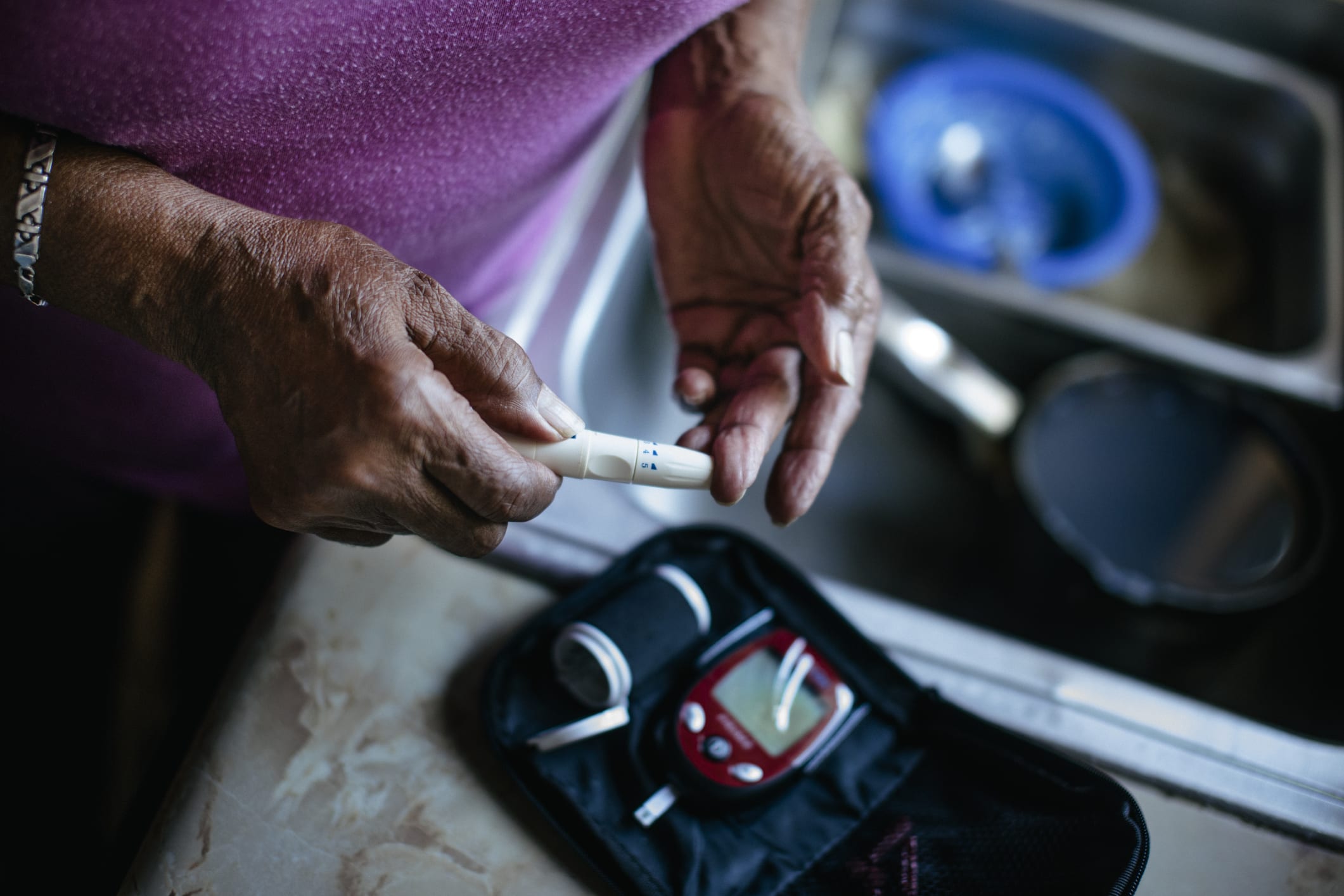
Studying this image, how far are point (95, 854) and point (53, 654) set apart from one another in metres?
0.23

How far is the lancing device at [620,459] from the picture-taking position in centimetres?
57

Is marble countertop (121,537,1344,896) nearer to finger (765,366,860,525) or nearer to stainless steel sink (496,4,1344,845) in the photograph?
stainless steel sink (496,4,1344,845)

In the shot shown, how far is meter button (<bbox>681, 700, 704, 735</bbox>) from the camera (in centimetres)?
64

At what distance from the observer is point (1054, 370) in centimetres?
115

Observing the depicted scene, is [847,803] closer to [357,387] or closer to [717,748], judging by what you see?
[717,748]

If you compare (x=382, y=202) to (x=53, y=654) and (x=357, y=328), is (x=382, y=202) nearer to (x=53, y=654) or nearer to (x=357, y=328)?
(x=357, y=328)

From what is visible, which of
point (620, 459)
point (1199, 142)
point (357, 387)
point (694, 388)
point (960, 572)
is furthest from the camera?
point (1199, 142)

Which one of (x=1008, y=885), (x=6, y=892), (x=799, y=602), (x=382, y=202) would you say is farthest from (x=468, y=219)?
(x=6, y=892)

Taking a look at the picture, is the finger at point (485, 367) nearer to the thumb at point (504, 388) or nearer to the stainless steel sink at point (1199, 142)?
the thumb at point (504, 388)

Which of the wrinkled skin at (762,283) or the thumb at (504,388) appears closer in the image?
the thumb at (504,388)

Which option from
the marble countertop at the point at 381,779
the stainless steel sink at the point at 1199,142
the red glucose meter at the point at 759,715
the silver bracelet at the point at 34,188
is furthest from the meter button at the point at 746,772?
the stainless steel sink at the point at 1199,142

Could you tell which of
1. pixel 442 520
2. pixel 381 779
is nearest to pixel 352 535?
pixel 442 520

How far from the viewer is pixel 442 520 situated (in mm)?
535

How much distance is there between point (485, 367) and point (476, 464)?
0.21ft
